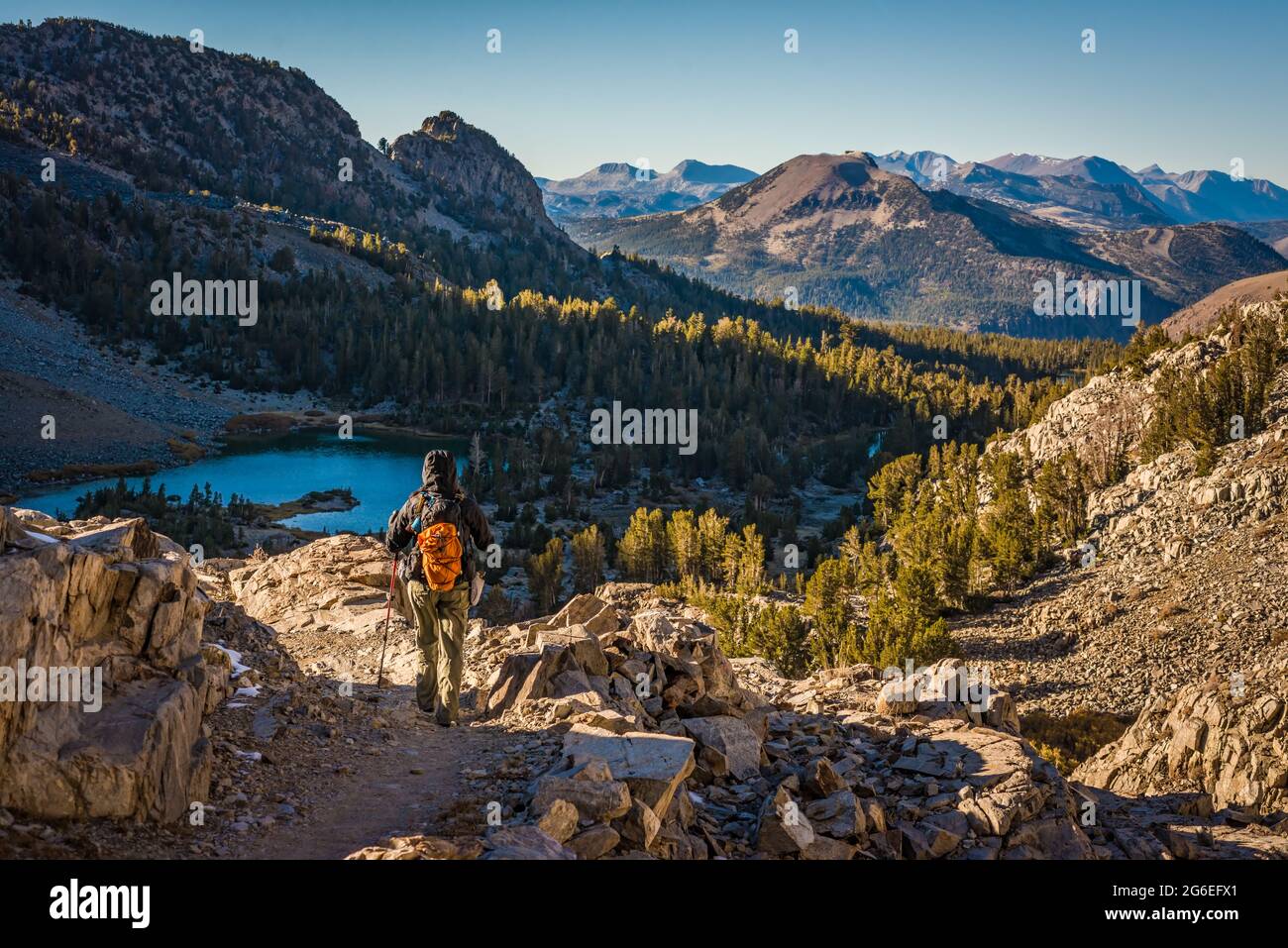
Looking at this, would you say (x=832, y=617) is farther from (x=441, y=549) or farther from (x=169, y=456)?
(x=169, y=456)

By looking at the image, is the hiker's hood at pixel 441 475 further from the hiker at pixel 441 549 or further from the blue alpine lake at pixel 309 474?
the blue alpine lake at pixel 309 474

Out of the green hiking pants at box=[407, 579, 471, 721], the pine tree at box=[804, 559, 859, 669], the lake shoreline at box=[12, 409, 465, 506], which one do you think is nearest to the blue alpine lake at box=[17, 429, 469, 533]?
the lake shoreline at box=[12, 409, 465, 506]

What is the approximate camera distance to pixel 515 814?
345 inches

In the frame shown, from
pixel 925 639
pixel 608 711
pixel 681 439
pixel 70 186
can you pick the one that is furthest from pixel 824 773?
pixel 70 186

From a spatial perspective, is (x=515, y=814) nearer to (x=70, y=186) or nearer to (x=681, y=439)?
(x=681, y=439)

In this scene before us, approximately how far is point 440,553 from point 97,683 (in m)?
3.96

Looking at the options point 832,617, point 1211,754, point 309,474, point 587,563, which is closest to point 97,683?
point 1211,754

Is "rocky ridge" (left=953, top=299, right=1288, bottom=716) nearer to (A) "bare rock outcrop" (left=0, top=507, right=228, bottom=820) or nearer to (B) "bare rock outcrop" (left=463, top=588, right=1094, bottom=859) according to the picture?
(B) "bare rock outcrop" (left=463, top=588, right=1094, bottom=859)

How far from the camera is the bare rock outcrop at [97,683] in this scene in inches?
297

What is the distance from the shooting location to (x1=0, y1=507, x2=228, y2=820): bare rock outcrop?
297 inches

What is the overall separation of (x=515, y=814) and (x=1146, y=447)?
47313mm

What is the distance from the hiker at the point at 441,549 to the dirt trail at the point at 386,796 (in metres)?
1.23

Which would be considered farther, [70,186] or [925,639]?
[70,186]

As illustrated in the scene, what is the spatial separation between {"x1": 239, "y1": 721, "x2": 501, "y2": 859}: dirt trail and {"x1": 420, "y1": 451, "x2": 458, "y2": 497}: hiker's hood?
322 centimetres
